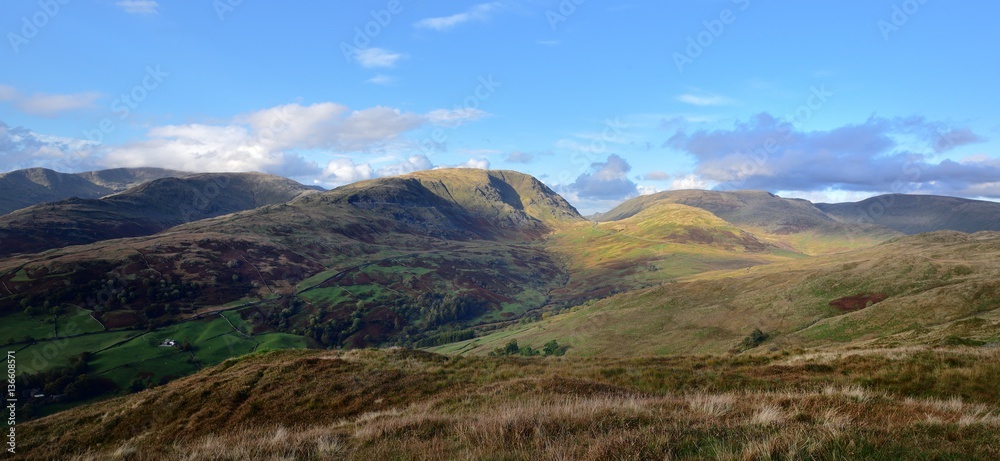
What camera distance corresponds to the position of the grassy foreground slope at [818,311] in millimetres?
39344

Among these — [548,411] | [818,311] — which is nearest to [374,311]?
[818,311]

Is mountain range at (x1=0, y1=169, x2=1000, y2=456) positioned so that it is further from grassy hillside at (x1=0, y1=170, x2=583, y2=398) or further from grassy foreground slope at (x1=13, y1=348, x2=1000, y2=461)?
grassy foreground slope at (x1=13, y1=348, x2=1000, y2=461)

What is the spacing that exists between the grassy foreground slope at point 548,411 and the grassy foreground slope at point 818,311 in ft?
→ 47.0

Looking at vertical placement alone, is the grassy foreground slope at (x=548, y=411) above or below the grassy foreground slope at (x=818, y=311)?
above

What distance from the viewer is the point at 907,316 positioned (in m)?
41.8

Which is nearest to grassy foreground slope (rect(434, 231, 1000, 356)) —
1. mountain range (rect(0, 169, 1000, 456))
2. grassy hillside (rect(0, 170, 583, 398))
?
mountain range (rect(0, 169, 1000, 456))

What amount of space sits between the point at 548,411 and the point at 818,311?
60143mm

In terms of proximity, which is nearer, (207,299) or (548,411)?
(548,411)

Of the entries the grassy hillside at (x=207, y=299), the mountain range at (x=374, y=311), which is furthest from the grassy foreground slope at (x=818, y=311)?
the grassy hillside at (x=207, y=299)

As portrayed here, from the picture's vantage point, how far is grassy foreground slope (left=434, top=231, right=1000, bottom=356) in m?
39.3

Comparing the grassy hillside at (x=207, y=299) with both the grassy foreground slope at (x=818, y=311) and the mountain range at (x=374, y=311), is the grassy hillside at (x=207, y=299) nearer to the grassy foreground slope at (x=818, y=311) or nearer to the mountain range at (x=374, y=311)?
the mountain range at (x=374, y=311)

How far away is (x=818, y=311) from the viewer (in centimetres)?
5428

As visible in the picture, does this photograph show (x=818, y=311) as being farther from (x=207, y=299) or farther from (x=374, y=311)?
(x=207, y=299)

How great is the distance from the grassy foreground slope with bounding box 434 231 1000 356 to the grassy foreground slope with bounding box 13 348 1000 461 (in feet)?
47.0
